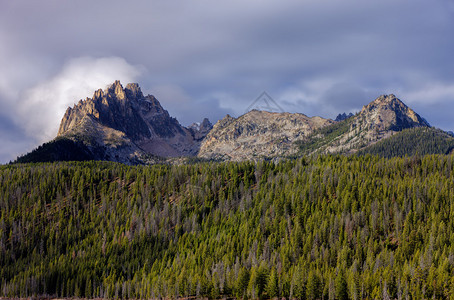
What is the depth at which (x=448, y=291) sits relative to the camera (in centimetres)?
12444

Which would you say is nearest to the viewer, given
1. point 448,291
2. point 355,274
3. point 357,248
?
point 448,291

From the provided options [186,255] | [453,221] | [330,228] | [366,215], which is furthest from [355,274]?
[186,255]

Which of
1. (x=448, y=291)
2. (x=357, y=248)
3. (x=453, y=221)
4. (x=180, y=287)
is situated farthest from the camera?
(x=453, y=221)

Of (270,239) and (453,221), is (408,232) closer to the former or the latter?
(453,221)

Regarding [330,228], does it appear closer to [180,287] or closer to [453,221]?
[453,221]

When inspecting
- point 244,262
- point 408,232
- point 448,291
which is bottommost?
point 448,291

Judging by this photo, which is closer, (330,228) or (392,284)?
(392,284)

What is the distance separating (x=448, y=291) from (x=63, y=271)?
182209 millimetres

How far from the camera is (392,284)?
431 feet

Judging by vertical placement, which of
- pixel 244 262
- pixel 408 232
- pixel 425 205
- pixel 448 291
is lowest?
pixel 448 291

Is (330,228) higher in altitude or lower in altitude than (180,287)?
higher

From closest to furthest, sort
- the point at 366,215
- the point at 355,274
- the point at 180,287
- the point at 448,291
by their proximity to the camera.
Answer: the point at 448,291
the point at 355,274
the point at 180,287
the point at 366,215

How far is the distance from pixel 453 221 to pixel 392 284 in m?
75.1

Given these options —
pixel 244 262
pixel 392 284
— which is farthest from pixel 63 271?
pixel 392 284
